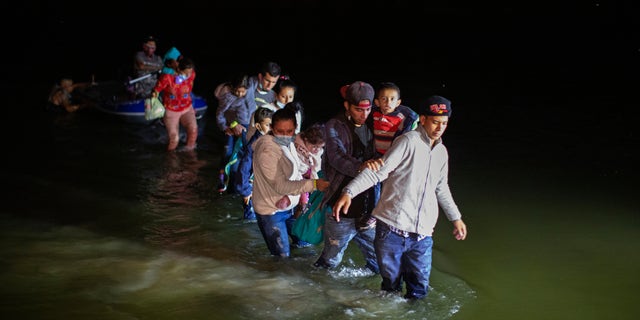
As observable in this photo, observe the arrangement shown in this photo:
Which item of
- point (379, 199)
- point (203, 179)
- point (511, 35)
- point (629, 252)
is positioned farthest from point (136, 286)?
point (511, 35)

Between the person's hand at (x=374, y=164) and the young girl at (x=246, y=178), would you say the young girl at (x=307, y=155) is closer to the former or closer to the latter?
the person's hand at (x=374, y=164)

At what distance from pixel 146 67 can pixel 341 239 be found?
910cm

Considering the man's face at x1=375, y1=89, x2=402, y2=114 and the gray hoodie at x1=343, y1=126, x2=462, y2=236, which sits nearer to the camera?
the gray hoodie at x1=343, y1=126, x2=462, y2=236

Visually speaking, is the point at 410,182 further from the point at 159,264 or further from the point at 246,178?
the point at 246,178

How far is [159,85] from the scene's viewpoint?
1112cm

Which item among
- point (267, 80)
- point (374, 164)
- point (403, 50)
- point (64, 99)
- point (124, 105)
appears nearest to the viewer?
point (374, 164)

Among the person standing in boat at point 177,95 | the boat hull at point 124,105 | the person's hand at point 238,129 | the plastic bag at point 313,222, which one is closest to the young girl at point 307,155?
the plastic bag at point 313,222

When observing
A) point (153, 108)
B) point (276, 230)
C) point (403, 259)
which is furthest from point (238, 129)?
point (403, 259)

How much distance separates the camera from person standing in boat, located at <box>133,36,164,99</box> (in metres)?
14.4

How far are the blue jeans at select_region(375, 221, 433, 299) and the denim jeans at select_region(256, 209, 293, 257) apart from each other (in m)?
1.19

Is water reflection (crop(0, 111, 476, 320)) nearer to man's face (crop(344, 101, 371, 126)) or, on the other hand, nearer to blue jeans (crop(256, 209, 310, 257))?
blue jeans (crop(256, 209, 310, 257))

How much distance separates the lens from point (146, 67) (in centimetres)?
1447

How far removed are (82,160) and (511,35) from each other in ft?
79.0

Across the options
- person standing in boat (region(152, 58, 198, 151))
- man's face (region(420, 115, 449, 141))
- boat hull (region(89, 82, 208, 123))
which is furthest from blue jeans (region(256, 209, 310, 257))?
boat hull (region(89, 82, 208, 123))
